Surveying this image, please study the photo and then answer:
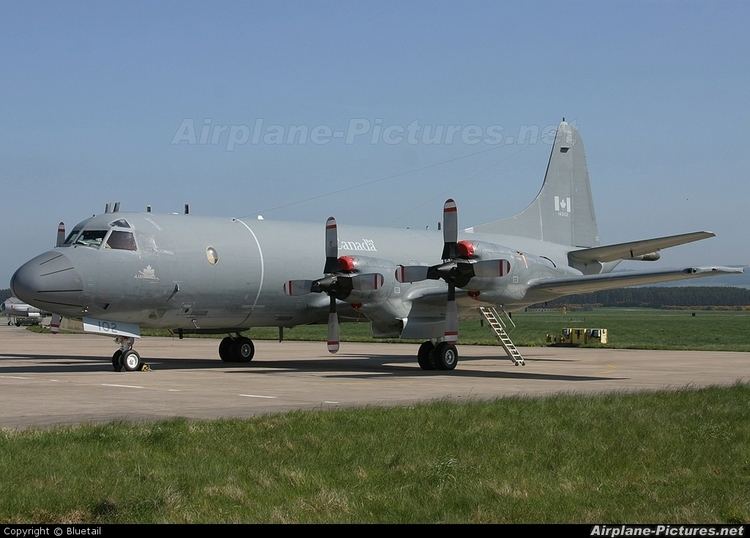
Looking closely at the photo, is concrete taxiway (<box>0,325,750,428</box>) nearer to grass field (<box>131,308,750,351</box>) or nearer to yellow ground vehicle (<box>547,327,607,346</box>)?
yellow ground vehicle (<box>547,327,607,346</box>)

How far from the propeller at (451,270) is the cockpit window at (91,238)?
7.41 m

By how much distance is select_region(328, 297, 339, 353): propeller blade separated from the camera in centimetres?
2591

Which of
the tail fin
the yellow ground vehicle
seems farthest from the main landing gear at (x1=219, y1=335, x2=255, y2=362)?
the yellow ground vehicle

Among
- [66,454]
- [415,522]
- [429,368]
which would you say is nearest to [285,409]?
[66,454]

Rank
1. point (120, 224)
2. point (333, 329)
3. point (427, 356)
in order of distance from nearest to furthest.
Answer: point (120, 224) → point (333, 329) → point (427, 356)

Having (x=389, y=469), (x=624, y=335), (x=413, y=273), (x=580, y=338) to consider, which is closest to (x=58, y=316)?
(x=413, y=273)

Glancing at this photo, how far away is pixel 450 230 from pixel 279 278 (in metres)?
5.12

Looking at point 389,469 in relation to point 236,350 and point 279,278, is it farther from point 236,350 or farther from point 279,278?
point 236,350

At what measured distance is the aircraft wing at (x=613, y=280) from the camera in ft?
77.9

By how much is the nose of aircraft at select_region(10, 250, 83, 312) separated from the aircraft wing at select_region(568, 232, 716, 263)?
1488 cm

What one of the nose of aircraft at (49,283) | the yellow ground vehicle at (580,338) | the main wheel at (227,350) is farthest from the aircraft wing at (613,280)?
the yellow ground vehicle at (580,338)

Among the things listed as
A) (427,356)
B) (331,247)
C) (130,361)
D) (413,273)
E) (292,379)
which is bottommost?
(292,379)

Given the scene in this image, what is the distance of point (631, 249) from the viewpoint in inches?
1107

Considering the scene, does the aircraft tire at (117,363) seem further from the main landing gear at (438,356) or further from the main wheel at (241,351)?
the main landing gear at (438,356)
